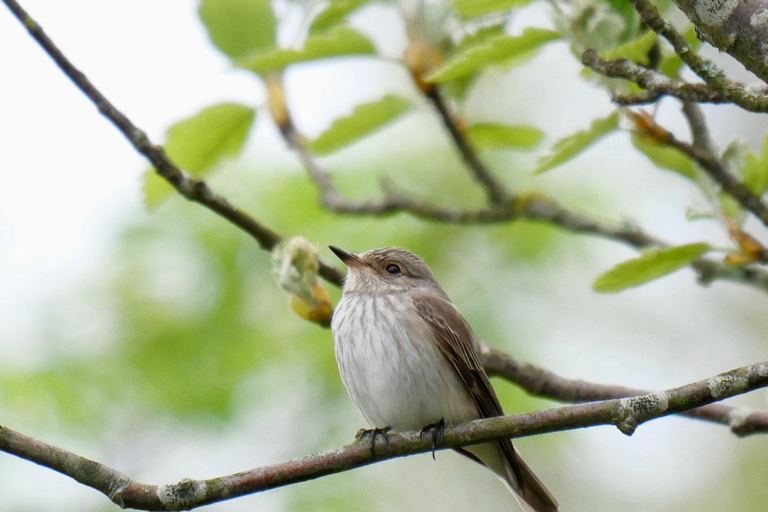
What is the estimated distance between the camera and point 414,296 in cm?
502

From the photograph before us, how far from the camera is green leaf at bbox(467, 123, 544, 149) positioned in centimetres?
434

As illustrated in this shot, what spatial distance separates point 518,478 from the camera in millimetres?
4746

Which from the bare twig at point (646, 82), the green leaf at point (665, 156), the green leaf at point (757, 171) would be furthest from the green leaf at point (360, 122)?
A: the green leaf at point (757, 171)

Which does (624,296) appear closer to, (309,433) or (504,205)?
(309,433)

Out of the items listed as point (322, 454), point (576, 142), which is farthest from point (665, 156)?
point (322, 454)

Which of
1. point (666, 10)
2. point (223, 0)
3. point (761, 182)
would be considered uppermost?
point (223, 0)

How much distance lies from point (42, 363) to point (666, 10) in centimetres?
471

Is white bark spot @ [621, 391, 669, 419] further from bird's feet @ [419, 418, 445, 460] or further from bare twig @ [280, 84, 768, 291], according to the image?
bare twig @ [280, 84, 768, 291]

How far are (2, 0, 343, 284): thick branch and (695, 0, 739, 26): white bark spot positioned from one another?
1976mm

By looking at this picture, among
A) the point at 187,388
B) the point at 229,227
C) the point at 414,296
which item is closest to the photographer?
the point at 414,296

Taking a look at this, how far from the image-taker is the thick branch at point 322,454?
254 centimetres

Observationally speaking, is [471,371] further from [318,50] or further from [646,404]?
[646,404]

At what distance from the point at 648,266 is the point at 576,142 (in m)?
0.56

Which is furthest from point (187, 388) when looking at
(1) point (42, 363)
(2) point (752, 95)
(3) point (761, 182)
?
(2) point (752, 95)
